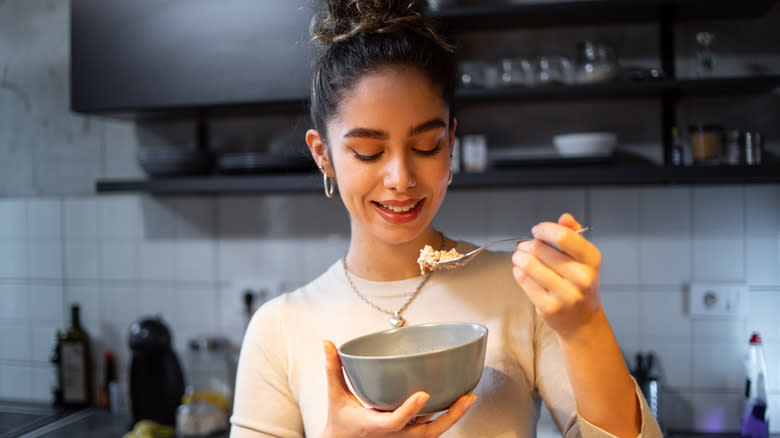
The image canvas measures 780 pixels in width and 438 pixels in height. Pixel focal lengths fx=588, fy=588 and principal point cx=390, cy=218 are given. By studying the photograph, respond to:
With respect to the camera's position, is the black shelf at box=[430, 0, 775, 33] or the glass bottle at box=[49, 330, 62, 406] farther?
the glass bottle at box=[49, 330, 62, 406]

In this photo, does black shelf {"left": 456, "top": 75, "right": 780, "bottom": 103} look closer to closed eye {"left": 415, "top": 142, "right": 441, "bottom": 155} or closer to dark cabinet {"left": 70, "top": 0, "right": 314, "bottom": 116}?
dark cabinet {"left": 70, "top": 0, "right": 314, "bottom": 116}

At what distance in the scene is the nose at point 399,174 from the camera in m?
0.83

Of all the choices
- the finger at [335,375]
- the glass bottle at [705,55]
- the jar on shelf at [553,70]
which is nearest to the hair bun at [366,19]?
the finger at [335,375]

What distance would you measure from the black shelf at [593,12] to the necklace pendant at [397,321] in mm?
1065

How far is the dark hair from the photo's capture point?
88 centimetres

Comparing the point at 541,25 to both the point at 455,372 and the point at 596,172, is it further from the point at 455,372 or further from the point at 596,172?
the point at 455,372

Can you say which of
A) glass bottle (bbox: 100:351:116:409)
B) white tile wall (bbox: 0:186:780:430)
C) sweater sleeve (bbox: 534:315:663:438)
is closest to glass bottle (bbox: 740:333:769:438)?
white tile wall (bbox: 0:186:780:430)

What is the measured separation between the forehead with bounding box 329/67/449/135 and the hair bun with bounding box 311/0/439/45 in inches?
3.8

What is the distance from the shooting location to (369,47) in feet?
2.90

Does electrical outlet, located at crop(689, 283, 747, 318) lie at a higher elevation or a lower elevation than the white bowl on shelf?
lower

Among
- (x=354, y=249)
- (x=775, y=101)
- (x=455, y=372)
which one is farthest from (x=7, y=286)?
(x=775, y=101)

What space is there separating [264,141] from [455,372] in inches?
66.7

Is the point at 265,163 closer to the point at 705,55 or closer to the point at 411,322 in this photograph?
the point at 411,322

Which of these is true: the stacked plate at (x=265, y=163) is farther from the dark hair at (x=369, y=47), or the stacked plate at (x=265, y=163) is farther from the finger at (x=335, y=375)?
the finger at (x=335, y=375)
